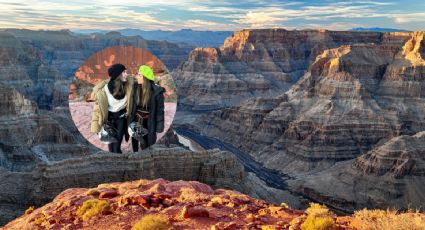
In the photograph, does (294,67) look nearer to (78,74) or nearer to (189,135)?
(189,135)

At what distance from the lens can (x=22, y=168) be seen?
208ft

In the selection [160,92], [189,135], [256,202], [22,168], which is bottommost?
[189,135]

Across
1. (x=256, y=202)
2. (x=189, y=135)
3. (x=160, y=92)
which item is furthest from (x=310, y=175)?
(x=160, y=92)

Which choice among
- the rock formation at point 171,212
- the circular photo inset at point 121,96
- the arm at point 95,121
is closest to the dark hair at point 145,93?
the circular photo inset at point 121,96

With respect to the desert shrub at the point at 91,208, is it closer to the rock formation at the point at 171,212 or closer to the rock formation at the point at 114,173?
the rock formation at the point at 171,212

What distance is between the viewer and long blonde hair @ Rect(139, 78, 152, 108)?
12.6 meters

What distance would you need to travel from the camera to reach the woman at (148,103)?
41.5ft

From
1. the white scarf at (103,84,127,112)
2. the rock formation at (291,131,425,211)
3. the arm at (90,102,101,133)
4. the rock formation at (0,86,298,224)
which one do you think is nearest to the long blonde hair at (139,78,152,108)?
the white scarf at (103,84,127,112)

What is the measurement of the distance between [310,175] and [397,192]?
19.8 meters

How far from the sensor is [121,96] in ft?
41.6

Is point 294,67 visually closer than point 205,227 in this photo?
No

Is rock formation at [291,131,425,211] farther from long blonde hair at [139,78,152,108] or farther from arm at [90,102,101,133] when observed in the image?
arm at [90,102,101,133]

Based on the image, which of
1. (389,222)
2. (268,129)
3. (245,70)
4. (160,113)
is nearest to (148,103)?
(160,113)

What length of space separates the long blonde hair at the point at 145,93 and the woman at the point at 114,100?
0.86ft
